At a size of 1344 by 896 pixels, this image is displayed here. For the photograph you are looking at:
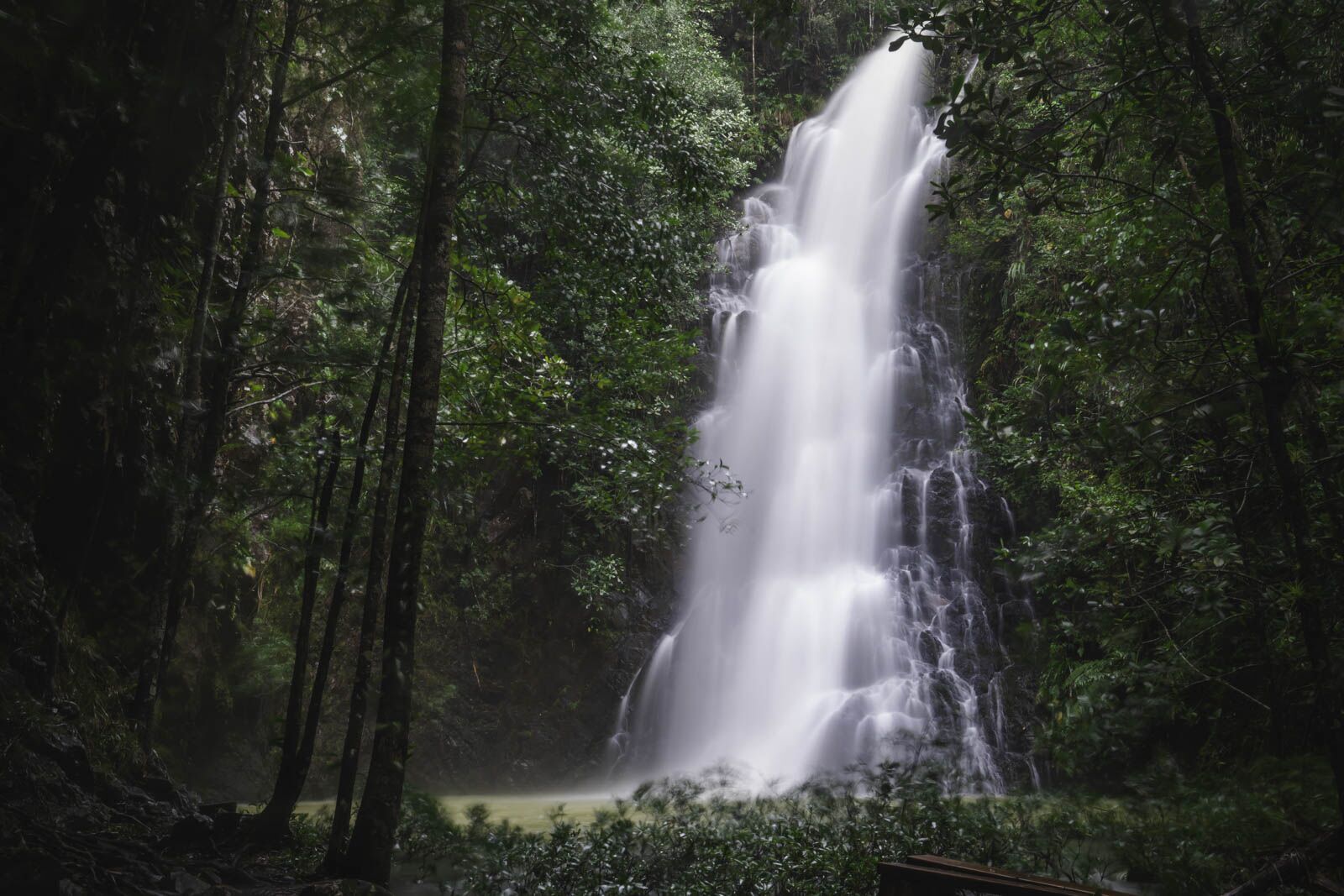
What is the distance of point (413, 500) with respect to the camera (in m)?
4.75

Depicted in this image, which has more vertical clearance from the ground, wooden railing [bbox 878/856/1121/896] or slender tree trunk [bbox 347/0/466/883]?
slender tree trunk [bbox 347/0/466/883]

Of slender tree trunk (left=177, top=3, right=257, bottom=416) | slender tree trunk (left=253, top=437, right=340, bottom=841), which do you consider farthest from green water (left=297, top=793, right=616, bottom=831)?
slender tree trunk (left=177, top=3, right=257, bottom=416)

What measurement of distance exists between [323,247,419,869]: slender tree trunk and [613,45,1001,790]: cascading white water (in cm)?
609

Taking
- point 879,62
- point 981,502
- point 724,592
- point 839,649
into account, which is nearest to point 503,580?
point 724,592

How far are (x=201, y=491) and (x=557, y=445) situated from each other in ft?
9.93

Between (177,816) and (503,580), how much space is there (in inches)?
389

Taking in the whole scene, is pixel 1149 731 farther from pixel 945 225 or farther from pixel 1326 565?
pixel 945 225

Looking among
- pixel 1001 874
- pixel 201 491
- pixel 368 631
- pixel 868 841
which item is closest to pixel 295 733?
pixel 368 631

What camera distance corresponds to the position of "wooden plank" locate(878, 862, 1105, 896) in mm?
3234

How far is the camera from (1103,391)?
9344 millimetres

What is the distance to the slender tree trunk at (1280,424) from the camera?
2.82 meters

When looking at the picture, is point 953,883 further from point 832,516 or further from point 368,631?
point 832,516

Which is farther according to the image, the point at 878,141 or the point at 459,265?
the point at 878,141

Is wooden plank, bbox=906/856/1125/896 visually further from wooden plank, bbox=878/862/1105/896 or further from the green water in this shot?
the green water
